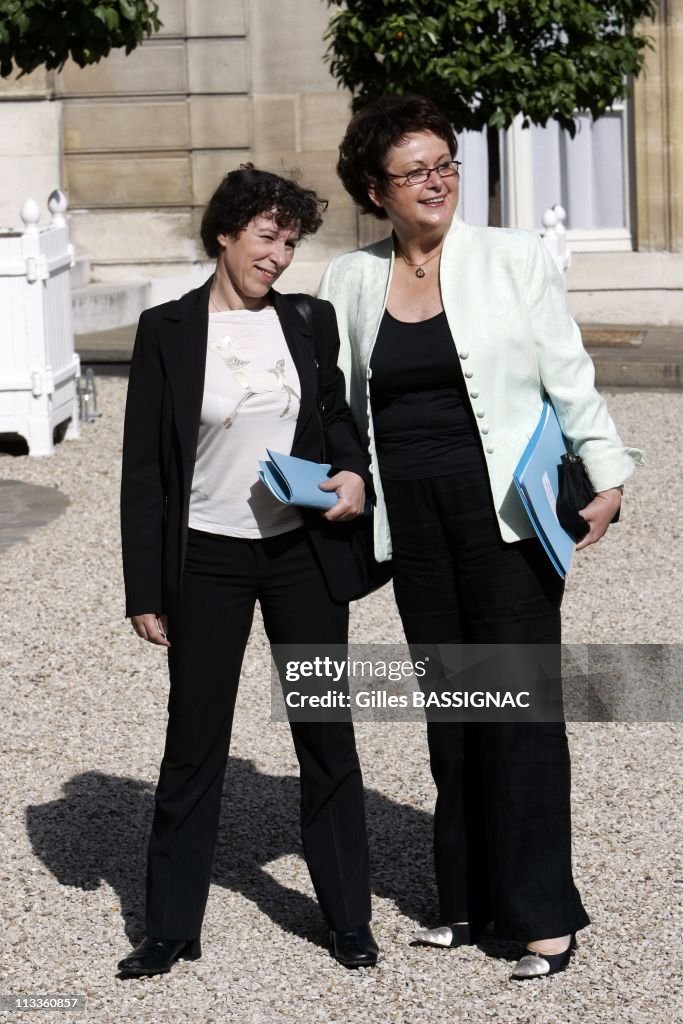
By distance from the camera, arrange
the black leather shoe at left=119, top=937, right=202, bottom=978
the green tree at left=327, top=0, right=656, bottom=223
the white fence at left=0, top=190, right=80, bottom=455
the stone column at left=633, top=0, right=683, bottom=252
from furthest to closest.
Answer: the stone column at left=633, top=0, right=683, bottom=252, the green tree at left=327, top=0, right=656, bottom=223, the white fence at left=0, top=190, right=80, bottom=455, the black leather shoe at left=119, top=937, right=202, bottom=978

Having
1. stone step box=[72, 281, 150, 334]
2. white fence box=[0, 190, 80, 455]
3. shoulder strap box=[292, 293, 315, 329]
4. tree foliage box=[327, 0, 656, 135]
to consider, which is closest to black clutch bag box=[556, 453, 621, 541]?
shoulder strap box=[292, 293, 315, 329]

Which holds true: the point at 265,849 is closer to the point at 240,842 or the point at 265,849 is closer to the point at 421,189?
the point at 240,842

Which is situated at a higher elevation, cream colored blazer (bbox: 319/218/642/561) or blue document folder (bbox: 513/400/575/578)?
cream colored blazer (bbox: 319/218/642/561)

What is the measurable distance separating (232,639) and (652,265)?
12.5 m

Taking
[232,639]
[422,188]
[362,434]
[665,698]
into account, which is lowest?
[665,698]

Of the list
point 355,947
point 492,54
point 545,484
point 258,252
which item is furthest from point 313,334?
point 492,54

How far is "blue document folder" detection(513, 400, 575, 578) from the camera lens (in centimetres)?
351

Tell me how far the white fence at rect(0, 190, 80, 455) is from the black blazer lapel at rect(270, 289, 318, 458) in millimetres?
6160

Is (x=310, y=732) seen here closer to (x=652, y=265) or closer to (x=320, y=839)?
(x=320, y=839)

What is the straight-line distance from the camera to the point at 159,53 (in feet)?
51.3

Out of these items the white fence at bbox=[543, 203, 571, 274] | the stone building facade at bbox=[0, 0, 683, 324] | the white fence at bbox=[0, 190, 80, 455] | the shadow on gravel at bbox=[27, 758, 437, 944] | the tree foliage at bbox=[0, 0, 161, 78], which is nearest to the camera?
the shadow on gravel at bbox=[27, 758, 437, 944]

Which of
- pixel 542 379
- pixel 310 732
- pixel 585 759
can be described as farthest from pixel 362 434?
pixel 585 759

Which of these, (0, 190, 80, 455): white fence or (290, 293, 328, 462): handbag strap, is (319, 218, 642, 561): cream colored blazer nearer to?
(290, 293, 328, 462): handbag strap

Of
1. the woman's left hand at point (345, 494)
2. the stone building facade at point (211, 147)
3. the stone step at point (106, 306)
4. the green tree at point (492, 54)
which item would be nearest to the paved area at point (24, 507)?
the green tree at point (492, 54)
